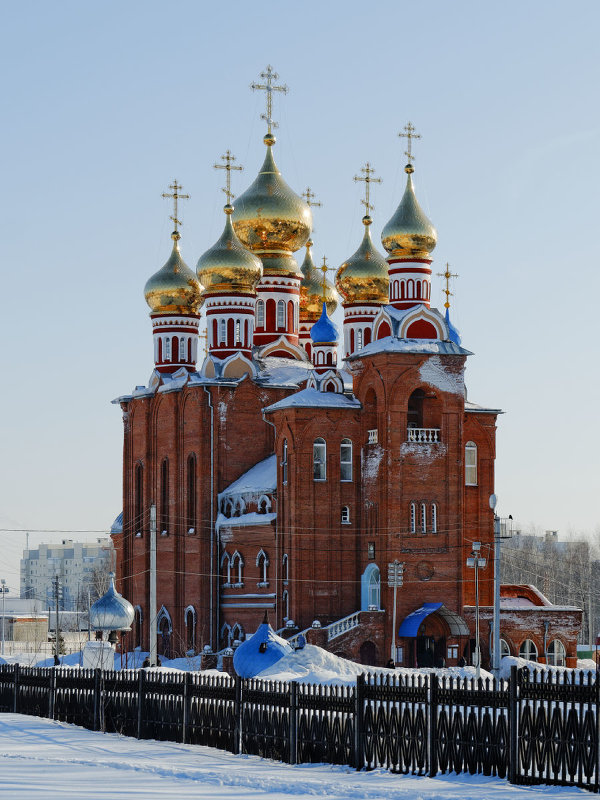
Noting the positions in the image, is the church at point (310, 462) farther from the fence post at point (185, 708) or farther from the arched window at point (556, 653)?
the fence post at point (185, 708)

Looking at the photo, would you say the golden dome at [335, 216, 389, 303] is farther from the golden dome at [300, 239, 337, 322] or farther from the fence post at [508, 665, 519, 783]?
the fence post at [508, 665, 519, 783]

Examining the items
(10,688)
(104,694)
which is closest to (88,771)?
(104,694)

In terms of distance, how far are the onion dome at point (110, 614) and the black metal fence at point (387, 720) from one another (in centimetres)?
1320

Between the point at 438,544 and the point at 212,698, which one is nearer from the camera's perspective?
the point at 212,698

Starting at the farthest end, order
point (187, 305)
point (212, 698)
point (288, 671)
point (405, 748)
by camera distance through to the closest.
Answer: point (187, 305), point (288, 671), point (212, 698), point (405, 748)

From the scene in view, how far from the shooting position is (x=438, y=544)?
156 ft

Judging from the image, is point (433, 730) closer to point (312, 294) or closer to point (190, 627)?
point (190, 627)

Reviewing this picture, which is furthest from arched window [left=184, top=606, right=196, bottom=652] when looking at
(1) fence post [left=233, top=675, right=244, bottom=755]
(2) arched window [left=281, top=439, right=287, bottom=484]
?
(1) fence post [left=233, top=675, right=244, bottom=755]

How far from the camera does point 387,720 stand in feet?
66.3

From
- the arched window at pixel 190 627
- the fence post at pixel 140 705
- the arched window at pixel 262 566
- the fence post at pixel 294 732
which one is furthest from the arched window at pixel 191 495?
the fence post at pixel 294 732

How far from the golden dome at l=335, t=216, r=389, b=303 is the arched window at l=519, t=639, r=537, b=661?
1533cm

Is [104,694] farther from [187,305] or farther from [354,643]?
[187,305]

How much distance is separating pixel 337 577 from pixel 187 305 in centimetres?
1419

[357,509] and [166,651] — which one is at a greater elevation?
[357,509]
